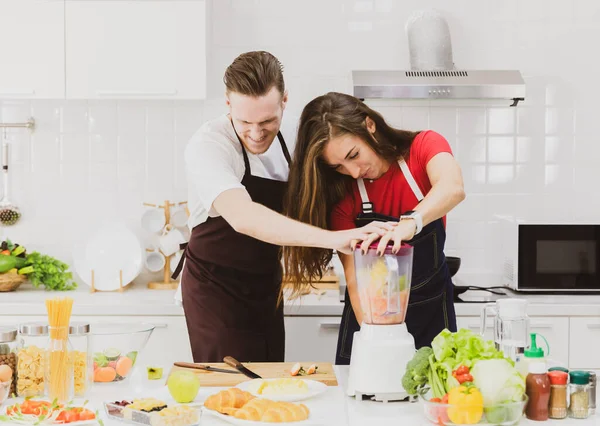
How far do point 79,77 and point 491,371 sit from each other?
8.79 ft

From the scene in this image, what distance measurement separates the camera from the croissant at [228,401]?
1862 millimetres

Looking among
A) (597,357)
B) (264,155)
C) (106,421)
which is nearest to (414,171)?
(264,155)

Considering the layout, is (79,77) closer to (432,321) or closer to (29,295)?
(29,295)

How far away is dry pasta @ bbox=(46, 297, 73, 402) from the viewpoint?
193cm

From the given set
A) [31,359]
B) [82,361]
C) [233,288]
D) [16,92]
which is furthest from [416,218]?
[16,92]

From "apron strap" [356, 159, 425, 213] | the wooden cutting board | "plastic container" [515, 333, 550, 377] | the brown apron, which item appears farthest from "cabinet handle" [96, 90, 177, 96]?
"plastic container" [515, 333, 550, 377]

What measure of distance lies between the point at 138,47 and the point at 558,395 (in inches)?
104

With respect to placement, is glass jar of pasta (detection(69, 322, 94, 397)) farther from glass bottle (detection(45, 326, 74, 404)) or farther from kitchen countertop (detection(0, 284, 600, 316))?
kitchen countertop (detection(0, 284, 600, 316))

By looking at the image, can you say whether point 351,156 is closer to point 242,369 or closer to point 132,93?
point 242,369

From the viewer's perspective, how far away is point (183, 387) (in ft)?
6.41

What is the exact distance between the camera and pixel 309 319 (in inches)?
140

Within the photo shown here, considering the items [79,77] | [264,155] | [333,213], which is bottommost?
[333,213]

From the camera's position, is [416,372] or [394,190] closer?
[416,372]

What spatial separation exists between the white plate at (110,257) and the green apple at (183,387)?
2126 millimetres
